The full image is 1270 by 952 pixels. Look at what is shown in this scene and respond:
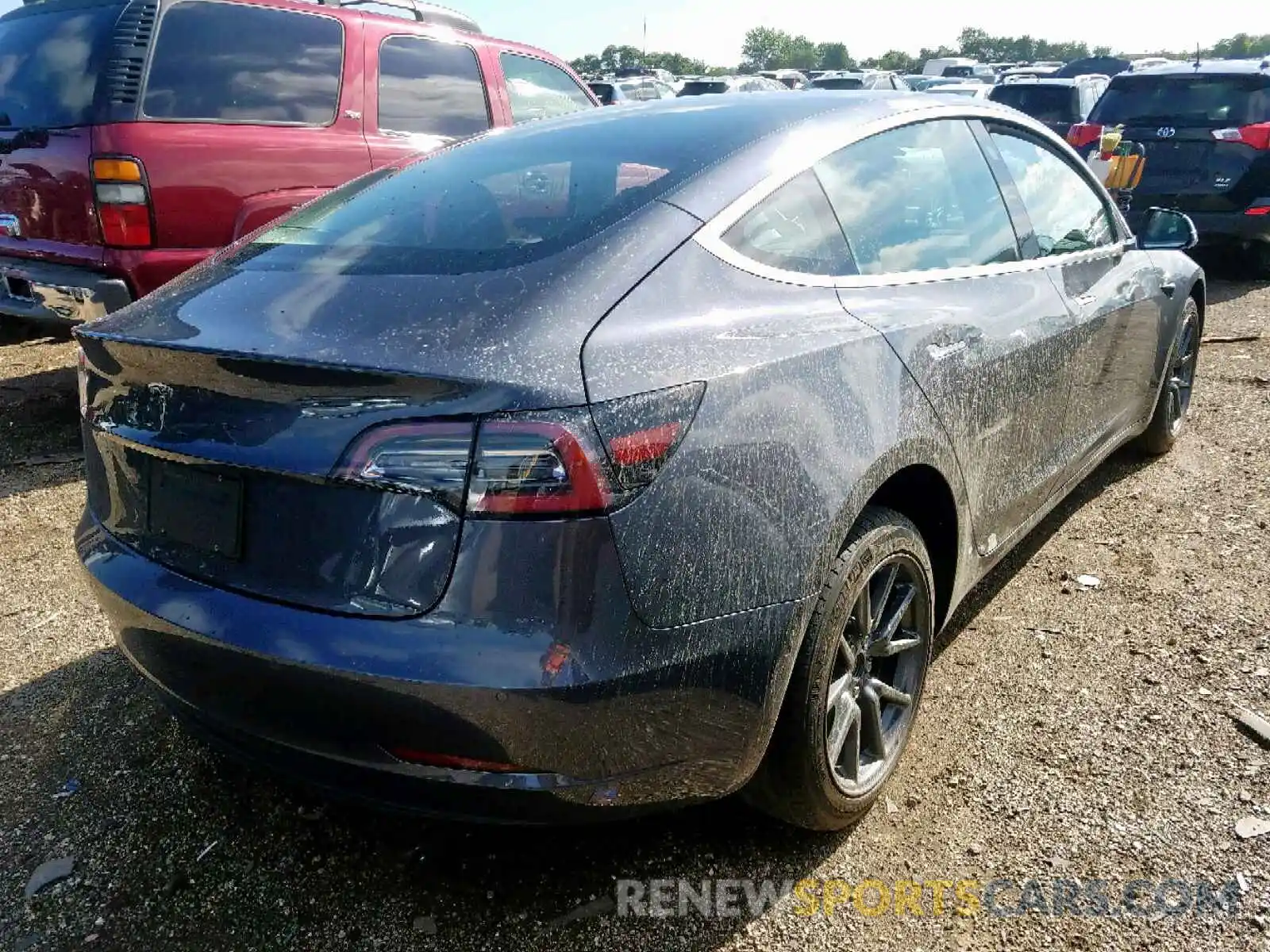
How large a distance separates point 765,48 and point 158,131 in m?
91.9

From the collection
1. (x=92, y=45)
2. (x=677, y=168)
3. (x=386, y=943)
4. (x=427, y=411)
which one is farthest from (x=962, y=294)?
(x=92, y=45)

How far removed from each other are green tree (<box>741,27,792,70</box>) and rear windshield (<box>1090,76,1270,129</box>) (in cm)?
8130

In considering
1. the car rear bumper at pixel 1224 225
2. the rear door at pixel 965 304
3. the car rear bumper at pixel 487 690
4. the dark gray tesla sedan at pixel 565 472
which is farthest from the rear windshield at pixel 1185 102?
the car rear bumper at pixel 487 690

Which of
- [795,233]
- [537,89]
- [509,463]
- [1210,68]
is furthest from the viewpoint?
[1210,68]

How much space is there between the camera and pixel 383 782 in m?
1.77


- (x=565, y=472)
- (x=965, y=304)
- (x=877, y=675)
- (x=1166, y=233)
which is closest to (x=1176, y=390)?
(x=1166, y=233)

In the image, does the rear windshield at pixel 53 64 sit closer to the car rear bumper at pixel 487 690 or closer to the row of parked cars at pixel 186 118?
the row of parked cars at pixel 186 118

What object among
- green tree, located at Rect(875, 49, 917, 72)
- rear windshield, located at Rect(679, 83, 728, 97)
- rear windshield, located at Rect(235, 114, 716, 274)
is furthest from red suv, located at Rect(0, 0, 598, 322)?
green tree, located at Rect(875, 49, 917, 72)

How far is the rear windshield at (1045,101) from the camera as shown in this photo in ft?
38.1

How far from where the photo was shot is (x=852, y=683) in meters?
2.28

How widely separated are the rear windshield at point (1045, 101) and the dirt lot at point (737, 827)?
9798 mm

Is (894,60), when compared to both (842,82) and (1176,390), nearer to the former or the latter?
(842,82)

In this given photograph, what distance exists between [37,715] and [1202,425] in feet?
17.0

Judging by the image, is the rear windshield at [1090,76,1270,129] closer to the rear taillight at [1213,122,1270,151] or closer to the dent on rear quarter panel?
the rear taillight at [1213,122,1270,151]
